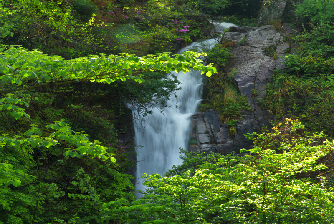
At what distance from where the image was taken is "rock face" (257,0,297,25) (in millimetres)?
16781

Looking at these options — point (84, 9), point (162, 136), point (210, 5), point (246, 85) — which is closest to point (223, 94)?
point (246, 85)

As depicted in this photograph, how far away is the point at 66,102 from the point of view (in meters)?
8.38

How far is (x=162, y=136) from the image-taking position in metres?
11.7

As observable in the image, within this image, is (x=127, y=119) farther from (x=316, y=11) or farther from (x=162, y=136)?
(x=316, y=11)

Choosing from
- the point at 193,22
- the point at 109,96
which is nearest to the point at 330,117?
the point at 109,96

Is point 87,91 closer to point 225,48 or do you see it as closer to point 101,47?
point 101,47

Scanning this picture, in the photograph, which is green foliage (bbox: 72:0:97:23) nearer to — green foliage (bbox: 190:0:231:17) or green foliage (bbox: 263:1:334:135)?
green foliage (bbox: 263:1:334:135)

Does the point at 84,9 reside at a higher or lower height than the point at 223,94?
higher

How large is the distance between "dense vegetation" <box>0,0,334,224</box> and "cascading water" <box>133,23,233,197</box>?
0.96 metres

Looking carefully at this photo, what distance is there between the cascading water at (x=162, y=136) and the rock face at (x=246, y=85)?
63 centimetres

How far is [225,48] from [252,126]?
605 centimetres

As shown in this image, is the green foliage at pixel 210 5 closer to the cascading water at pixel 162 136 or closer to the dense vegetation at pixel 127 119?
the dense vegetation at pixel 127 119

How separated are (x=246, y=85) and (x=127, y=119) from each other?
6.16 m

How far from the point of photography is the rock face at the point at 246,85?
425 inches
